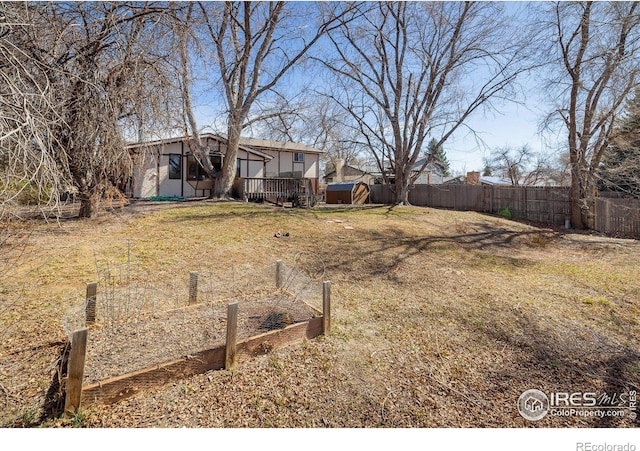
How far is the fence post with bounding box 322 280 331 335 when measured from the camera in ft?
11.1

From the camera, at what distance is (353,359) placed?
3.05 meters

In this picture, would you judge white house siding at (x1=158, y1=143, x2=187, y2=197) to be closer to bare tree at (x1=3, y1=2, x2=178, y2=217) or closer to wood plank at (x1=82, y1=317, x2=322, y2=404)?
bare tree at (x1=3, y1=2, x2=178, y2=217)

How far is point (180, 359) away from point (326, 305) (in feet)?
5.14

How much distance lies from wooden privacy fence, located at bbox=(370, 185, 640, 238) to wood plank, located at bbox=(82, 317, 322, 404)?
1381 centimetres

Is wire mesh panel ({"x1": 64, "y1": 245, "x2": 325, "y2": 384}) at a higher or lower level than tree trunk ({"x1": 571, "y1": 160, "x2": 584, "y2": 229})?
lower

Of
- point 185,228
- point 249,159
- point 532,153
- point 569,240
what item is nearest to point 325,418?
point 185,228

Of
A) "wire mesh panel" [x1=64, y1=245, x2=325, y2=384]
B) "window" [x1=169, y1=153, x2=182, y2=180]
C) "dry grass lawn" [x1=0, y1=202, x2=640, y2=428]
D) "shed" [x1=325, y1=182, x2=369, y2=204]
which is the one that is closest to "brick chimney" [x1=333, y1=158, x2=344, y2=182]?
"shed" [x1=325, y1=182, x2=369, y2=204]

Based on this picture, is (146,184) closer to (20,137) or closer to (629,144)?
(20,137)

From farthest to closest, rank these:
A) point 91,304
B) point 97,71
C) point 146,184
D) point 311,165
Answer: point 311,165, point 146,184, point 97,71, point 91,304

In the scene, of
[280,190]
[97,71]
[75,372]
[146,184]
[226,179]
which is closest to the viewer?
[75,372]

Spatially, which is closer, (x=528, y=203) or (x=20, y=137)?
(x=20, y=137)

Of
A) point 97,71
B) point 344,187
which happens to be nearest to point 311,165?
point 344,187

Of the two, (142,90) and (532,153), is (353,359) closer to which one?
(142,90)

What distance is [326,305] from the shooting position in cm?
342
